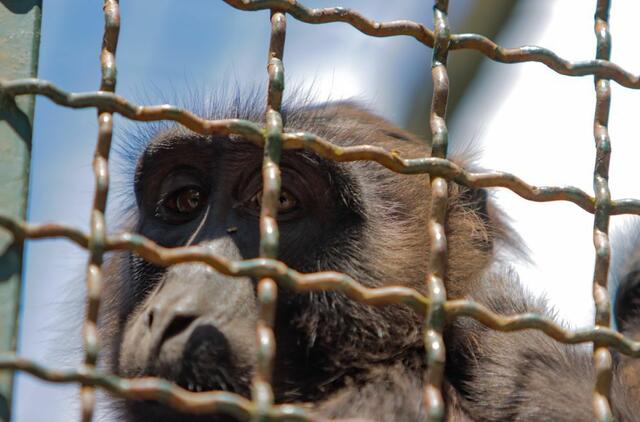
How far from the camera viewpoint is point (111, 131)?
268 centimetres

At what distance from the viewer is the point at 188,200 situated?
12.7 ft

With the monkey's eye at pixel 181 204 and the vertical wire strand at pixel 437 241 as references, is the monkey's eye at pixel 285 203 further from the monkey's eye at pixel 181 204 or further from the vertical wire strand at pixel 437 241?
the vertical wire strand at pixel 437 241

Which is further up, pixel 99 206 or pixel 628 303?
pixel 99 206

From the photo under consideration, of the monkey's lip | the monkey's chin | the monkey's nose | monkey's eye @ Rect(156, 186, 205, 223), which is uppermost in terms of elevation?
monkey's eye @ Rect(156, 186, 205, 223)

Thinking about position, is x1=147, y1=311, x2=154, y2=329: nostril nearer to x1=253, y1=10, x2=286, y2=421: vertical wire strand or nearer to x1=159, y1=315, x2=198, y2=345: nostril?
x1=159, y1=315, x2=198, y2=345: nostril

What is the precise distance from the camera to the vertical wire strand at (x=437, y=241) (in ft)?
8.70

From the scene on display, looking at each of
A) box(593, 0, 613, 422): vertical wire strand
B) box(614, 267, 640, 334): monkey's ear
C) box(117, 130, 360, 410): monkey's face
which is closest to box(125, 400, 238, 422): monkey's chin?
box(117, 130, 360, 410): monkey's face

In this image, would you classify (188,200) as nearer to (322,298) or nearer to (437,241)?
(322,298)

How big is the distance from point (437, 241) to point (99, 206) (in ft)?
3.08

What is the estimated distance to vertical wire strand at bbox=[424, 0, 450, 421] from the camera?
2.65m

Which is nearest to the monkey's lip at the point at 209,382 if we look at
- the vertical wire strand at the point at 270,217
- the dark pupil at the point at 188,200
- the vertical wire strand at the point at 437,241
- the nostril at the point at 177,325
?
the nostril at the point at 177,325

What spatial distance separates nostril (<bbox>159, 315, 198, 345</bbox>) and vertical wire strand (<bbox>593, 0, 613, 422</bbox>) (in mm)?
1167

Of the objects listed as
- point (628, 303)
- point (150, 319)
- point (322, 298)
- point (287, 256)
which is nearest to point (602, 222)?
point (322, 298)

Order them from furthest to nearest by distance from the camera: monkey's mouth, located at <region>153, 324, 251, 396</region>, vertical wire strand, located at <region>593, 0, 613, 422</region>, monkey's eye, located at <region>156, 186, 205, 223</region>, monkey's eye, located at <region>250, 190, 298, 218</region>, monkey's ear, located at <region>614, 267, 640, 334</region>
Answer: monkey's ear, located at <region>614, 267, 640, 334</region> → monkey's eye, located at <region>156, 186, 205, 223</region> → monkey's eye, located at <region>250, 190, 298, 218</region> → monkey's mouth, located at <region>153, 324, 251, 396</region> → vertical wire strand, located at <region>593, 0, 613, 422</region>
